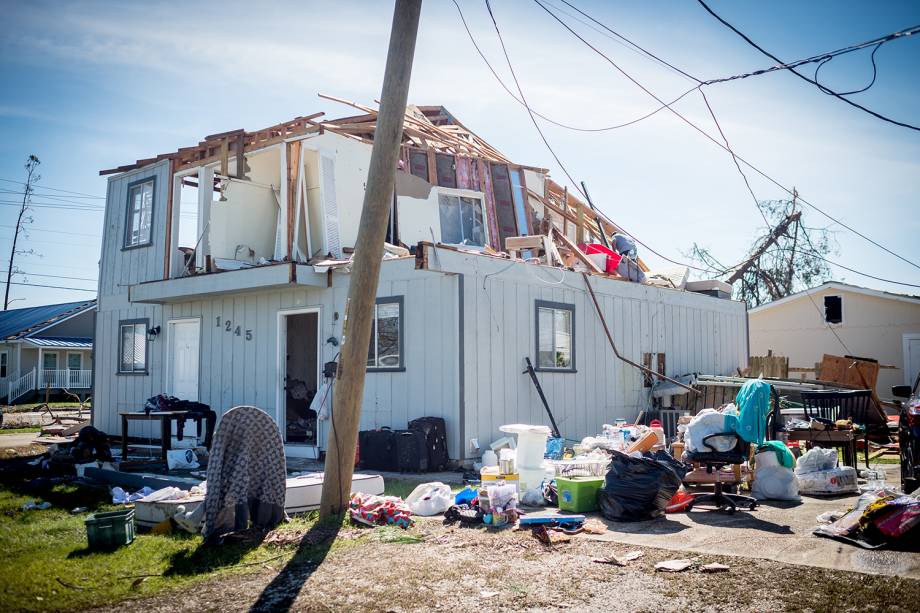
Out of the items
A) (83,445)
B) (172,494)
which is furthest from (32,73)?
(172,494)

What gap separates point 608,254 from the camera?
1510 cm

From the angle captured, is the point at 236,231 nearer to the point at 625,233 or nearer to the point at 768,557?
the point at 625,233

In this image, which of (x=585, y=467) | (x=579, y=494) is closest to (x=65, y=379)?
(x=585, y=467)

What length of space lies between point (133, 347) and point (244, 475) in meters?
11.0

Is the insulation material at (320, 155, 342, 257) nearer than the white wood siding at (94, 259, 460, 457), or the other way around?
the white wood siding at (94, 259, 460, 457)

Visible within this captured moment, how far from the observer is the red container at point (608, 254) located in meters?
14.9

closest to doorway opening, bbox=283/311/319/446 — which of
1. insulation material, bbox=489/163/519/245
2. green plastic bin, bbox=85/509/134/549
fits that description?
insulation material, bbox=489/163/519/245

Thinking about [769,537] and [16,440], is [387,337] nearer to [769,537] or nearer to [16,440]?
[769,537]

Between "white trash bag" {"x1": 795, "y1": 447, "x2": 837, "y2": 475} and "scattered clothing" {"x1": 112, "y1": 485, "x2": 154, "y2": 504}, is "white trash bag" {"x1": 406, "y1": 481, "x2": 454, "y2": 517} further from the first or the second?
"white trash bag" {"x1": 795, "y1": 447, "x2": 837, "y2": 475}

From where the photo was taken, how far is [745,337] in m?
19.2

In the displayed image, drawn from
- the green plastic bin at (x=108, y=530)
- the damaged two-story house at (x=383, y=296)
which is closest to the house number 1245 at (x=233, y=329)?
the damaged two-story house at (x=383, y=296)

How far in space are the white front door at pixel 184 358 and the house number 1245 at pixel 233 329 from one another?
0.74 metres

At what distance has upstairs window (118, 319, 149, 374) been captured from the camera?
1623cm

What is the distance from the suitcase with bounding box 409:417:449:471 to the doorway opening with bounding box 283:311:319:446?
9.07 ft
